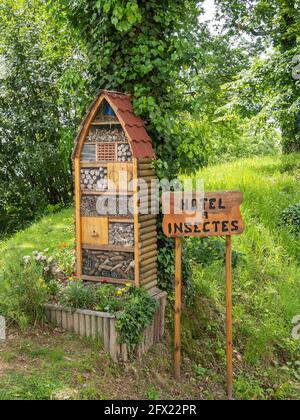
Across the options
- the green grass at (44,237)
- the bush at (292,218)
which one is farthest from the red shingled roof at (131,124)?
the bush at (292,218)

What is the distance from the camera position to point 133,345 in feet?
17.3

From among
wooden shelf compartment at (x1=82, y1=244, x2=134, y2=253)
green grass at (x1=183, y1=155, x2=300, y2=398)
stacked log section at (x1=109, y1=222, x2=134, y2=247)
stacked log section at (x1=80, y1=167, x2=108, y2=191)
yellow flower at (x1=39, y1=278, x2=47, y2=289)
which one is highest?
stacked log section at (x1=80, y1=167, x2=108, y2=191)

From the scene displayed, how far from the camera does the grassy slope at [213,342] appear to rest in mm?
4797

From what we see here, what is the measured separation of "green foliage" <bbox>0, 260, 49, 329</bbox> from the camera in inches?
214

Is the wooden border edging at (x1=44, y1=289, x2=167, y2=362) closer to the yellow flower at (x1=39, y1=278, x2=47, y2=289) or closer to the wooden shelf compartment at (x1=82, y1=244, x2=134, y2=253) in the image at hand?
the yellow flower at (x1=39, y1=278, x2=47, y2=289)

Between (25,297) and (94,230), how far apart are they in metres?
1.11

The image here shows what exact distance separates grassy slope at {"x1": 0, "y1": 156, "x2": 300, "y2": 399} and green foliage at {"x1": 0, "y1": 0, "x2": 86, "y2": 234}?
1.56 metres

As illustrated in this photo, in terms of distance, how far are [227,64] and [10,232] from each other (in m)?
8.32

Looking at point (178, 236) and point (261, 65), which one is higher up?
point (261, 65)

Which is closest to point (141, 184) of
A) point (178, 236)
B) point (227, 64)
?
point (178, 236)

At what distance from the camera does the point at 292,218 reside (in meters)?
9.80

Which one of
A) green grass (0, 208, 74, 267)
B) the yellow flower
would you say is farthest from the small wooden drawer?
green grass (0, 208, 74, 267)

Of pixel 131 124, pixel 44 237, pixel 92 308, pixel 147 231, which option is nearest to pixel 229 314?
pixel 147 231

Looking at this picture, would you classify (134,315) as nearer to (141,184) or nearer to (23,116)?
(141,184)
